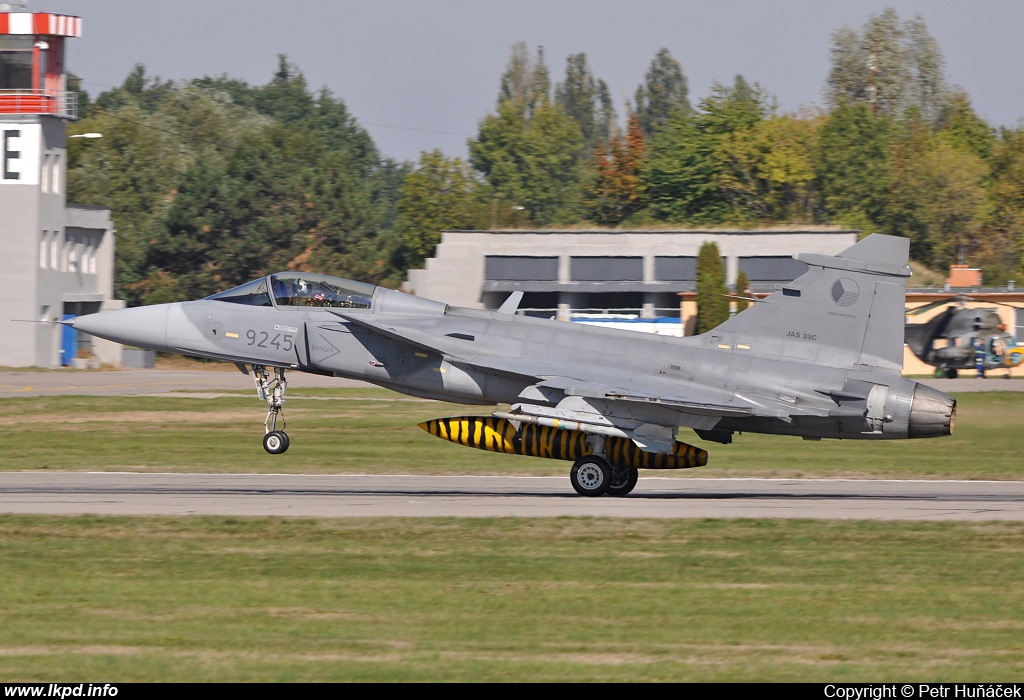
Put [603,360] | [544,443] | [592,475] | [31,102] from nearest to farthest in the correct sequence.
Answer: [544,443]
[592,475]
[603,360]
[31,102]

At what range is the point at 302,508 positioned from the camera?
55.1 feet

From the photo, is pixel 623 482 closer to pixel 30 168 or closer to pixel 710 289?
pixel 710 289

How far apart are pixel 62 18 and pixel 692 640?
152ft

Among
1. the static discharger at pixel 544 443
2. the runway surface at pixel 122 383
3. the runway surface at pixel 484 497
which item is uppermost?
the static discharger at pixel 544 443

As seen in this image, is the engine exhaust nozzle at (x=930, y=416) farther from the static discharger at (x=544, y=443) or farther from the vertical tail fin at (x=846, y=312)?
the static discharger at (x=544, y=443)

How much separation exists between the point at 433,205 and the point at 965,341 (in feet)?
145

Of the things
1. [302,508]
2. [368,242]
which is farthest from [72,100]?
[302,508]

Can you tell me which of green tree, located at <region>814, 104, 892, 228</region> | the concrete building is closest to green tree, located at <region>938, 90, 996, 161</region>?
green tree, located at <region>814, 104, 892, 228</region>

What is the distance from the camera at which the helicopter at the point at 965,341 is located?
5294cm

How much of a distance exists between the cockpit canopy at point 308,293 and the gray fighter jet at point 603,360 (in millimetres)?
22

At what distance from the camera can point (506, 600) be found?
442 inches

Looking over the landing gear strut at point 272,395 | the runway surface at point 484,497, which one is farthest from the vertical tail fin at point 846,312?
the landing gear strut at point 272,395

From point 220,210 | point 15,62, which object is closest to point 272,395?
point 15,62

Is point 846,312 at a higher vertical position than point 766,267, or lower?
lower
